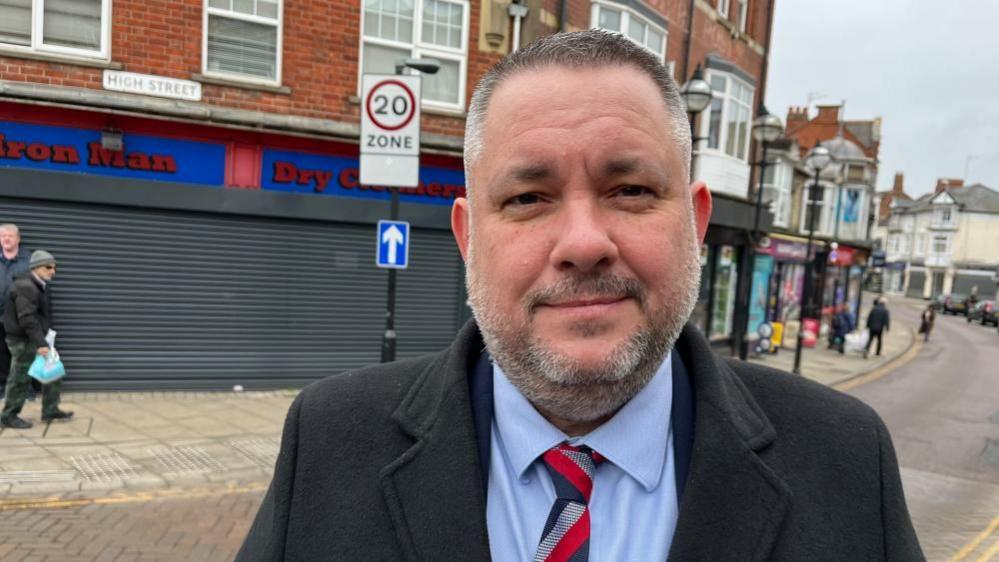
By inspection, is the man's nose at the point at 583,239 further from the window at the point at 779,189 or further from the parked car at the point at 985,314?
the parked car at the point at 985,314

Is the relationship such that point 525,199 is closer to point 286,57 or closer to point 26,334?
point 26,334

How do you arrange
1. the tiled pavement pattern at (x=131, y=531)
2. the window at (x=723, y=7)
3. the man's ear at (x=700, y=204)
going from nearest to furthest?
the man's ear at (x=700, y=204)
the tiled pavement pattern at (x=131, y=531)
the window at (x=723, y=7)

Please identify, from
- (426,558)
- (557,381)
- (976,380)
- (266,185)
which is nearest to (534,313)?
(557,381)

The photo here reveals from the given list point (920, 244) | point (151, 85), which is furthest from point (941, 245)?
point (151, 85)

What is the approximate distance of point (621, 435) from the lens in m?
1.40

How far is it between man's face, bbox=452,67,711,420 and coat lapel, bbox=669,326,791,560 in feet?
0.70

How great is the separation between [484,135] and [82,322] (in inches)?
373

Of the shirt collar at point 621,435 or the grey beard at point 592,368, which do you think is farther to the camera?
the shirt collar at point 621,435

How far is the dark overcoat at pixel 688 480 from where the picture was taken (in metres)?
1.31

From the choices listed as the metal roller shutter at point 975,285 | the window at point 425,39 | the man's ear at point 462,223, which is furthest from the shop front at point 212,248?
the metal roller shutter at point 975,285

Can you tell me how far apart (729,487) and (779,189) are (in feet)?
77.0

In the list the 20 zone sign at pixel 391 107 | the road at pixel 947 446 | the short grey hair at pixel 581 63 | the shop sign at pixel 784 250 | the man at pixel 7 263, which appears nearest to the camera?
the short grey hair at pixel 581 63

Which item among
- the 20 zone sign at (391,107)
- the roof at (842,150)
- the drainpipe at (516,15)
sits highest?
the roof at (842,150)

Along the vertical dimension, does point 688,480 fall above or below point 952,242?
below
